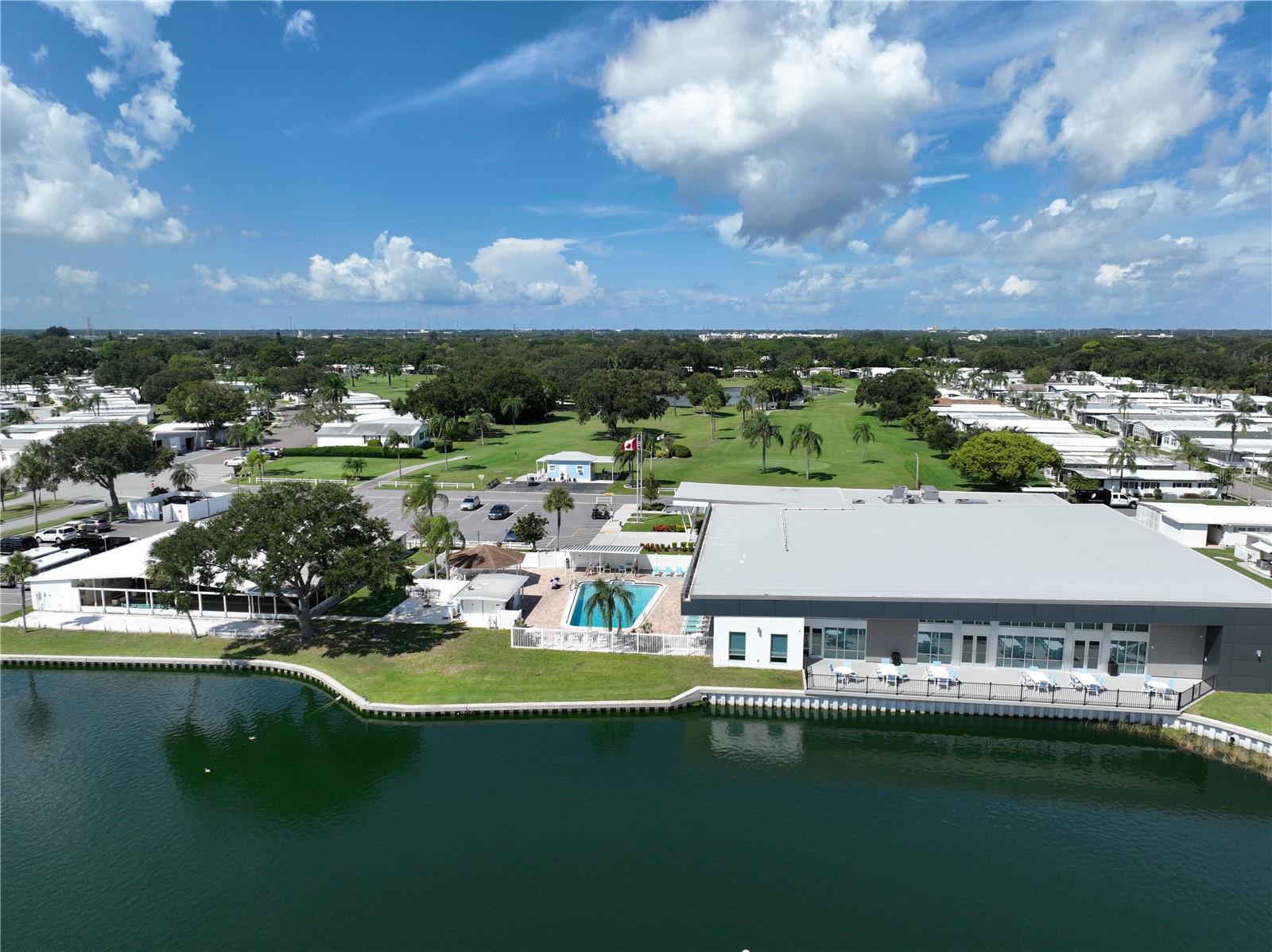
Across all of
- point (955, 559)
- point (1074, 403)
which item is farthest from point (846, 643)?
point (1074, 403)

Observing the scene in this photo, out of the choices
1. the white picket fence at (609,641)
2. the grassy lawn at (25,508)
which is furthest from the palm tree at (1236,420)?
the grassy lawn at (25,508)

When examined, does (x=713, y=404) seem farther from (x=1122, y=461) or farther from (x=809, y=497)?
(x=809, y=497)

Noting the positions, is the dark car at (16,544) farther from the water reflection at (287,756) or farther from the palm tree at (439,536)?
the water reflection at (287,756)

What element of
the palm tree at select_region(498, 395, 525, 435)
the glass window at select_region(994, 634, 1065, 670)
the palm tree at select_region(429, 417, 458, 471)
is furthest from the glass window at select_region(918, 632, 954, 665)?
the palm tree at select_region(498, 395, 525, 435)

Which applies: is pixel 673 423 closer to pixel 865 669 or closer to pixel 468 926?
pixel 865 669

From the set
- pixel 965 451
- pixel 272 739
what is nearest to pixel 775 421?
pixel 965 451

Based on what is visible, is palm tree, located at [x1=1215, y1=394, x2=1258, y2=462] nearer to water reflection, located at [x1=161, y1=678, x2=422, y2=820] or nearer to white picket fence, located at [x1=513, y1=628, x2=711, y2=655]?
white picket fence, located at [x1=513, y1=628, x2=711, y2=655]
